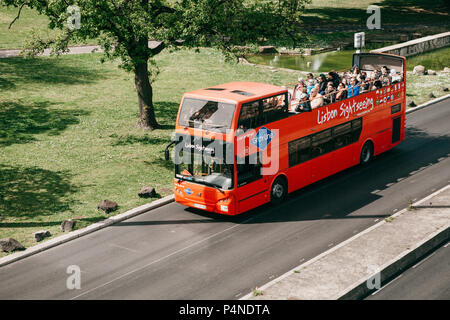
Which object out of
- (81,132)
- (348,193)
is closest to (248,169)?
(348,193)

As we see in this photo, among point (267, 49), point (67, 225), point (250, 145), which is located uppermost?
point (267, 49)

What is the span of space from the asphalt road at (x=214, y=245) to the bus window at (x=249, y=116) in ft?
10.2

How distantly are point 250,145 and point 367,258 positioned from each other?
5.05 m

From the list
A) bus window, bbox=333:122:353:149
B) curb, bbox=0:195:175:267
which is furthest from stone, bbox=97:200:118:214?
bus window, bbox=333:122:353:149

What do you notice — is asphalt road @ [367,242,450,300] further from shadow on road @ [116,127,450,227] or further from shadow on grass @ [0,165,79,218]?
shadow on grass @ [0,165,79,218]

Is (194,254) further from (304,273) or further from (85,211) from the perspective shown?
(85,211)

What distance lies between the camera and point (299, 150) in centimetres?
2019

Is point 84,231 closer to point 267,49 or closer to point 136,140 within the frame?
point 136,140

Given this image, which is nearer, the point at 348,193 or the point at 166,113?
the point at 348,193

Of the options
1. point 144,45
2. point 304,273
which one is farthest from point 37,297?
point 144,45

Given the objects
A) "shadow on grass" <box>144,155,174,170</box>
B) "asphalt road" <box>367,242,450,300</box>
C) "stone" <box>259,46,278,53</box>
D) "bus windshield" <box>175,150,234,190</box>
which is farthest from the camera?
"stone" <box>259,46,278,53</box>

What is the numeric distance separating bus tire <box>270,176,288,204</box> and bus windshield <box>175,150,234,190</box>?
2.16 metres

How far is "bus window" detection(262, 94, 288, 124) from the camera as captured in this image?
18.6 meters

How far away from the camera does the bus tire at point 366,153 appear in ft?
76.7
